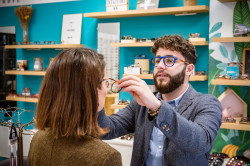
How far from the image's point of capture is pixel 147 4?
11.6 ft

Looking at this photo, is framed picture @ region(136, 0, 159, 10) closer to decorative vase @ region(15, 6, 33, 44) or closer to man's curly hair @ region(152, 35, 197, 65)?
man's curly hair @ region(152, 35, 197, 65)

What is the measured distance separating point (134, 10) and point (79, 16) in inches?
44.1

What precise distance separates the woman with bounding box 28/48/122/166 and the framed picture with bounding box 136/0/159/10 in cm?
244

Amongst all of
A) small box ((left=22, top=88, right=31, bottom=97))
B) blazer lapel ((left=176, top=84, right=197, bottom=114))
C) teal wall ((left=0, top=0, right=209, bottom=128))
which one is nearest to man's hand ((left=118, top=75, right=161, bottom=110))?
blazer lapel ((left=176, top=84, right=197, bottom=114))

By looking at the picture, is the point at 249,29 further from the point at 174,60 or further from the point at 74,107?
the point at 74,107

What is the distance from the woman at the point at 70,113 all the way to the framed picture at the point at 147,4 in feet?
8.01

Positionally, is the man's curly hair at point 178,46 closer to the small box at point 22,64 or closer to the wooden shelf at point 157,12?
the wooden shelf at point 157,12

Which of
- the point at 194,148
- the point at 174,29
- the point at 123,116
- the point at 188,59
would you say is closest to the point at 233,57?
the point at 174,29

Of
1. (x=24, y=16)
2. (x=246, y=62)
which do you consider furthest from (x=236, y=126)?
(x=24, y=16)

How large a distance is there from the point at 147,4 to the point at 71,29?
1.39 m

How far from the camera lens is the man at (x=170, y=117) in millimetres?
1323

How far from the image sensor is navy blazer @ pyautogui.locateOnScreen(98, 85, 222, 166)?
4.32 ft

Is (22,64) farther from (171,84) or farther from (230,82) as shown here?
(171,84)

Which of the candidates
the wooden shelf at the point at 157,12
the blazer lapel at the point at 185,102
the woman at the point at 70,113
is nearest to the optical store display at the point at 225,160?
the blazer lapel at the point at 185,102
